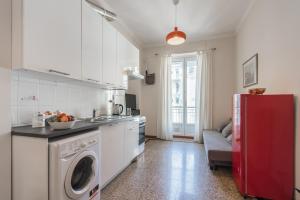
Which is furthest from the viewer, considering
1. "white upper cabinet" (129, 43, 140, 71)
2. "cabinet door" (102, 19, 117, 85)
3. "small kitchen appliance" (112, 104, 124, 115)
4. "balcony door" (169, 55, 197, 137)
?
"balcony door" (169, 55, 197, 137)

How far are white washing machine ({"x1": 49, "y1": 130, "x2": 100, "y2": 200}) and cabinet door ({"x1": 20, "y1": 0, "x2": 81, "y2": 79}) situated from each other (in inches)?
28.5

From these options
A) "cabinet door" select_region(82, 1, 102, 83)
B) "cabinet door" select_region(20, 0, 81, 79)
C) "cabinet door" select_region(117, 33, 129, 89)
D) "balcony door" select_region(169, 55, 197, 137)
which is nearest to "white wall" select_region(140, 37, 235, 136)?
"balcony door" select_region(169, 55, 197, 137)

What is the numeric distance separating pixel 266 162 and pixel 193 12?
9.44 ft

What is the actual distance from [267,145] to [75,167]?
201cm

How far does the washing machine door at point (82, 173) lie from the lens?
1365 mm

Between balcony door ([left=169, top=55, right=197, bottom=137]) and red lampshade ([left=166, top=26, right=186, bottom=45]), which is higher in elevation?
red lampshade ([left=166, top=26, right=186, bottom=45])

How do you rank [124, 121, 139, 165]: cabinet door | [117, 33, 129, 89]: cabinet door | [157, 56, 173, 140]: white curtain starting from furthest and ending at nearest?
[157, 56, 173, 140]: white curtain < [117, 33, 129, 89]: cabinet door < [124, 121, 139, 165]: cabinet door

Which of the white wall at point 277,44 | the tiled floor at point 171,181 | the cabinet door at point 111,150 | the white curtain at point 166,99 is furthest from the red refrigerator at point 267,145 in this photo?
the white curtain at point 166,99

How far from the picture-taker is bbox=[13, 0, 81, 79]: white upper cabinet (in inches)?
50.4

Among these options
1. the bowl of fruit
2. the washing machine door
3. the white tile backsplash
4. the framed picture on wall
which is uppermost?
the framed picture on wall

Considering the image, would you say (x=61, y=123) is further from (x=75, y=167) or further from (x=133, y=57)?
(x=133, y=57)

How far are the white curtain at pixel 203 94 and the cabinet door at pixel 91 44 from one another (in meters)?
2.99

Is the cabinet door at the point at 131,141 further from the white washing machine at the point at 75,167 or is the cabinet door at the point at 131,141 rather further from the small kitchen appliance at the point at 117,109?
the white washing machine at the point at 75,167

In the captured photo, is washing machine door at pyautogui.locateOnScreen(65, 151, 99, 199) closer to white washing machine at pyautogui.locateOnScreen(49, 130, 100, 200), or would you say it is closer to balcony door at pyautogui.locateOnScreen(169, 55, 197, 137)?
white washing machine at pyautogui.locateOnScreen(49, 130, 100, 200)
